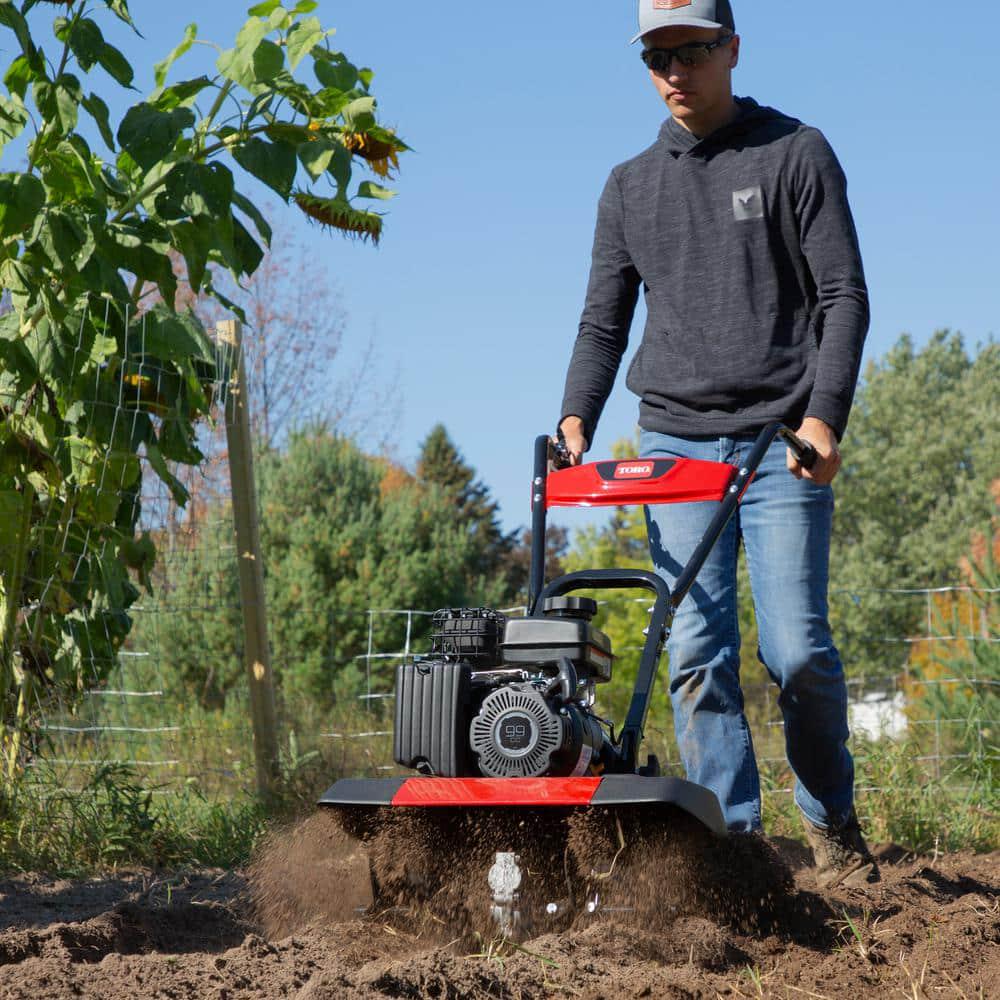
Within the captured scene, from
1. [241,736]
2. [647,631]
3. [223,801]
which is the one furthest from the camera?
[241,736]

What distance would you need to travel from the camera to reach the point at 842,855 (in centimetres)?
315

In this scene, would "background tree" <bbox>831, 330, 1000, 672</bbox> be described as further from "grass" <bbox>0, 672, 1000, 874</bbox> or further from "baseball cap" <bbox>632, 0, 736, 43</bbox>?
"baseball cap" <bbox>632, 0, 736, 43</bbox>

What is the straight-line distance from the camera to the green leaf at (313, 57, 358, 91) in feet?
12.1

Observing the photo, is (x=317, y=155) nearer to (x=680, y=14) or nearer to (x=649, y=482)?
(x=680, y=14)

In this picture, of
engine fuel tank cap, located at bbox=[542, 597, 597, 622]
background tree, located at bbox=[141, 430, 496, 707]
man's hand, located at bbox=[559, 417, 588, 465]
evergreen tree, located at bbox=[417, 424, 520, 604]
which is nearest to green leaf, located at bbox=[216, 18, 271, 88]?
man's hand, located at bbox=[559, 417, 588, 465]

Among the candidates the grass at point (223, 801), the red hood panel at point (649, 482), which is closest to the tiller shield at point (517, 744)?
the red hood panel at point (649, 482)

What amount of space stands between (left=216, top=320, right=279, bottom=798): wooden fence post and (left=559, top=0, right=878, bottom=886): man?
185 cm

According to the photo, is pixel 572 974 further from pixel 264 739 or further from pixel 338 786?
pixel 264 739

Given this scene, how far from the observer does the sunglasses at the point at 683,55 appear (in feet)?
9.80

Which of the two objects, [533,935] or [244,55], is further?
[244,55]

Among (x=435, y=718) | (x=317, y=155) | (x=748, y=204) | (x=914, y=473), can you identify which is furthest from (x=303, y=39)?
(x=914, y=473)

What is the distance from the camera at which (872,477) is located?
31.0m

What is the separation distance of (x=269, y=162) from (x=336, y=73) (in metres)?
0.37

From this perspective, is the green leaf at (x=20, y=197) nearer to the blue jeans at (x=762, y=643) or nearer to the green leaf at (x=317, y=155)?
the green leaf at (x=317, y=155)
